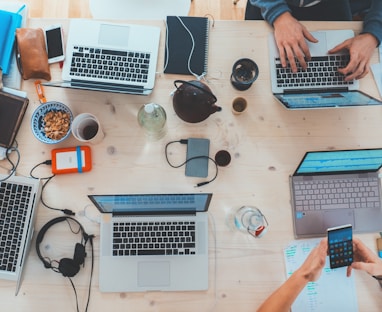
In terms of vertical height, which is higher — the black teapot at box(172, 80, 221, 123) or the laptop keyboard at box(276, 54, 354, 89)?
the laptop keyboard at box(276, 54, 354, 89)

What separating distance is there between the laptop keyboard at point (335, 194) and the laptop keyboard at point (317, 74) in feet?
1.09

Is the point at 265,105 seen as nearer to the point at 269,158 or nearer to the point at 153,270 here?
the point at 269,158

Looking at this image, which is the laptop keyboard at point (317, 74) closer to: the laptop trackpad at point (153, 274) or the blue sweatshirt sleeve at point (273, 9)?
the blue sweatshirt sleeve at point (273, 9)

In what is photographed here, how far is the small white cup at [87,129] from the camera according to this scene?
103 cm

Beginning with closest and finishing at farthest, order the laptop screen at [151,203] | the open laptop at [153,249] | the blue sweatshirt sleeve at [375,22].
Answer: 1. the laptop screen at [151,203]
2. the open laptop at [153,249]
3. the blue sweatshirt sleeve at [375,22]

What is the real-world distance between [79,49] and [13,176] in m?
0.47

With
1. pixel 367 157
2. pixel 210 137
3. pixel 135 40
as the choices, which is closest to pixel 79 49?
pixel 135 40

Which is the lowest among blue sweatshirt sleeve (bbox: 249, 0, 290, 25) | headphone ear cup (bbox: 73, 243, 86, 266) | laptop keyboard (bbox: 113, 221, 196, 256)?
headphone ear cup (bbox: 73, 243, 86, 266)

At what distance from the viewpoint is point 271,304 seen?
0.94 metres

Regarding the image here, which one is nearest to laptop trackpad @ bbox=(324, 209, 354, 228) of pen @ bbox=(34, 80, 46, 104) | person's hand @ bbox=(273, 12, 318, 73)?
person's hand @ bbox=(273, 12, 318, 73)

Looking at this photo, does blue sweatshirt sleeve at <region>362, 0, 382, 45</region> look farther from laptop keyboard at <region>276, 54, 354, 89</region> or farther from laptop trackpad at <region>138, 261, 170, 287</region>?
laptop trackpad at <region>138, 261, 170, 287</region>

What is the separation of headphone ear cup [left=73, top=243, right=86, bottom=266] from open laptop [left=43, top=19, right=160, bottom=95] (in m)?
0.50

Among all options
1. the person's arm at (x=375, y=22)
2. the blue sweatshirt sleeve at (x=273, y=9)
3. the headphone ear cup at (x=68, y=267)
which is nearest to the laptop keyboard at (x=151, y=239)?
the headphone ear cup at (x=68, y=267)

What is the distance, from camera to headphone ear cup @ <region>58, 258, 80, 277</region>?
0.98 meters
